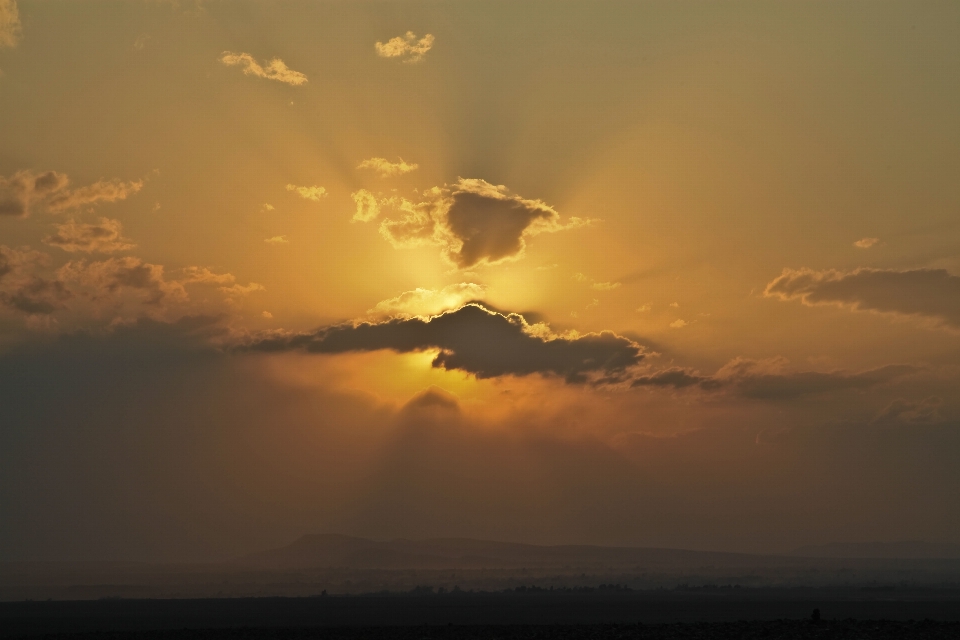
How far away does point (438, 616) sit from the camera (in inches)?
3000

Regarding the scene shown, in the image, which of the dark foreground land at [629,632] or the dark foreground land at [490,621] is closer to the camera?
the dark foreground land at [629,632]

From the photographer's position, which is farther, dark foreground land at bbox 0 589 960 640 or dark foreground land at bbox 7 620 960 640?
dark foreground land at bbox 0 589 960 640

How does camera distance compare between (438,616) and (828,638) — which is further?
(438,616)

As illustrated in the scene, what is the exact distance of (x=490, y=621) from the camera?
69.5m

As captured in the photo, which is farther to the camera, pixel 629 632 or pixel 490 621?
pixel 490 621

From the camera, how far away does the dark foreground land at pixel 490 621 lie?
151 ft

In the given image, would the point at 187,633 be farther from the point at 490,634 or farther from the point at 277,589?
the point at 277,589

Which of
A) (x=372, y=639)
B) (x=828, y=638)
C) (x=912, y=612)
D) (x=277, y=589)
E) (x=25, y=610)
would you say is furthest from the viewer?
(x=277, y=589)

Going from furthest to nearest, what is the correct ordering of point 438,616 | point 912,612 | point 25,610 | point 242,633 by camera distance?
1. point 25,610
2. point 438,616
3. point 912,612
4. point 242,633

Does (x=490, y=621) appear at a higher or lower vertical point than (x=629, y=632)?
higher

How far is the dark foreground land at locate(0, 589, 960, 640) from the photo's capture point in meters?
45.9

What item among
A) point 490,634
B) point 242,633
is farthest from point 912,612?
point 242,633

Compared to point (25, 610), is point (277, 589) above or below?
above

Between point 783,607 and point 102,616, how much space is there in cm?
5900
